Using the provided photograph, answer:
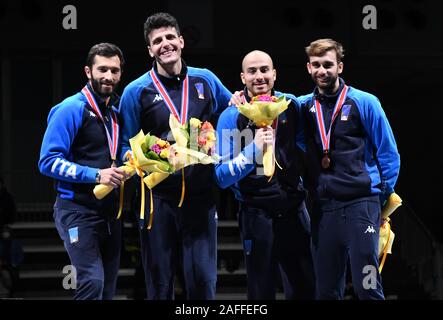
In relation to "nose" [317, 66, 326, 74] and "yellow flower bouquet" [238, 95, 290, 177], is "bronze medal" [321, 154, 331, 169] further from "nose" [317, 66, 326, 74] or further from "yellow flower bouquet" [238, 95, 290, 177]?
"nose" [317, 66, 326, 74]

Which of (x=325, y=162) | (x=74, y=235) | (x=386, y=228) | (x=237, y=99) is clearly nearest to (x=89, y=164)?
(x=74, y=235)

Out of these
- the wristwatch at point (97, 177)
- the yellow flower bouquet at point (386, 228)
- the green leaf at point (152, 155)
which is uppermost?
the green leaf at point (152, 155)

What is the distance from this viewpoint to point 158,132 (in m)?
4.53

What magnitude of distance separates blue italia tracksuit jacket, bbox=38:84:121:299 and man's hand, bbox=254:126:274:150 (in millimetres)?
826

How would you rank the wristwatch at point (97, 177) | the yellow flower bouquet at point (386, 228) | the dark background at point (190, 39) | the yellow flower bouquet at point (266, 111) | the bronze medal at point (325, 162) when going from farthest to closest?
the dark background at point (190, 39), the yellow flower bouquet at point (386, 228), the bronze medal at point (325, 162), the wristwatch at point (97, 177), the yellow flower bouquet at point (266, 111)

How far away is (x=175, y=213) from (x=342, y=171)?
897mm

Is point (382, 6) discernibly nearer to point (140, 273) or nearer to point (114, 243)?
point (140, 273)

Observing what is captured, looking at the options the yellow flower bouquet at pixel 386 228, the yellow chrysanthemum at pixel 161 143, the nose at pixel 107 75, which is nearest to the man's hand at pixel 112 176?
the yellow chrysanthemum at pixel 161 143

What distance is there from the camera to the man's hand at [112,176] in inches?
173

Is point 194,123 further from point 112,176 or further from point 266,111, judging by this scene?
point 112,176

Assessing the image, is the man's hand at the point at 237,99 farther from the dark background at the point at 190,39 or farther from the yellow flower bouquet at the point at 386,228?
the dark background at the point at 190,39

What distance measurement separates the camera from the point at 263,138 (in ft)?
14.2
